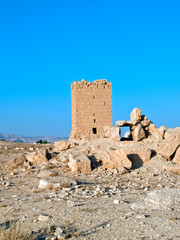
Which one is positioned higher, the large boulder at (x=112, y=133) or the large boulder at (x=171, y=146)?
the large boulder at (x=112, y=133)

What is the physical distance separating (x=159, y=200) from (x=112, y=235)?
1.89 meters

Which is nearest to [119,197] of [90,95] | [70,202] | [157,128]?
[70,202]

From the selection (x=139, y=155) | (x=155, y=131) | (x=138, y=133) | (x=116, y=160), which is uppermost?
(x=155, y=131)

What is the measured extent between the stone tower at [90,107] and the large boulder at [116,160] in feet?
48.0

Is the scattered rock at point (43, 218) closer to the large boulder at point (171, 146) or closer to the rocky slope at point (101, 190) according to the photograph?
the rocky slope at point (101, 190)

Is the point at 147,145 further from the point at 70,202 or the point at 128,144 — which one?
the point at 70,202

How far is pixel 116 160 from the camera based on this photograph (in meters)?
11.1

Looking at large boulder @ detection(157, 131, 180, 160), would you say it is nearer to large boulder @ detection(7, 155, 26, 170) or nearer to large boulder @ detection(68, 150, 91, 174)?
large boulder @ detection(68, 150, 91, 174)

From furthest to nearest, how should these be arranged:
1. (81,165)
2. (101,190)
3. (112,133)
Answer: (112,133), (81,165), (101,190)

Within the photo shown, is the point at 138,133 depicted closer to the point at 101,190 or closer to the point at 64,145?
the point at 64,145

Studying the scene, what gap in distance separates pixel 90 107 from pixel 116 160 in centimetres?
1549

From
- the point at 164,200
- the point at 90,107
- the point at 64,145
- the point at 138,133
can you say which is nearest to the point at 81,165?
the point at 138,133

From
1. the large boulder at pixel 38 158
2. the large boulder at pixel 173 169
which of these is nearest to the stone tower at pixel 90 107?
the large boulder at pixel 38 158

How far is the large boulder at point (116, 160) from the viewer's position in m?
10.9
